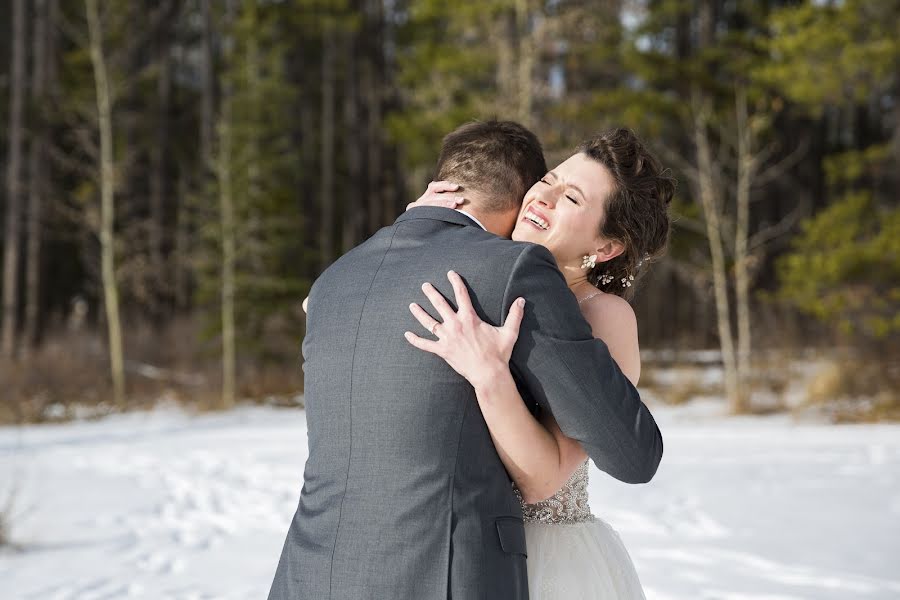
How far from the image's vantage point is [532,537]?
2.25 metres

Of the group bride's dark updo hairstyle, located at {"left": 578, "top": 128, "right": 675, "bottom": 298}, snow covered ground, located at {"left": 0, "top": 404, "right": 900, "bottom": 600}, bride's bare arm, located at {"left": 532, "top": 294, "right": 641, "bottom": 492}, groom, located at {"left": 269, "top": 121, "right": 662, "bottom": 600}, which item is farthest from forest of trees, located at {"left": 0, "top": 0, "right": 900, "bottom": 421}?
groom, located at {"left": 269, "top": 121, "right": 662, "bottom": 600}

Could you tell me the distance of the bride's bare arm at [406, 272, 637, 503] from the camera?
1.74 metres

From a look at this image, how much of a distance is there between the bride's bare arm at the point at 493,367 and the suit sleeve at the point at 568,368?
0.04 metres

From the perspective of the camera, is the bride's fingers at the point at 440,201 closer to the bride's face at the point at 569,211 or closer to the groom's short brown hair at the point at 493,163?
the groom's short brown hair at the point at 493,163

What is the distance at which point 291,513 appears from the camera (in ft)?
25.1

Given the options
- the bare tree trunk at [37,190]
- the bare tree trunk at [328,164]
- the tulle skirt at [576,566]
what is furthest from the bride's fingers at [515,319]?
the bare tree trunk at [328,164]

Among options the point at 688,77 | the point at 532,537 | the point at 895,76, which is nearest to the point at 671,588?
the point at 532,537

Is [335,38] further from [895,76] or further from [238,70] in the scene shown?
[895,76]

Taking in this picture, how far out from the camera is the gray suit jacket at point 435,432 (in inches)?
69.1

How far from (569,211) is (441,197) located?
316 mm

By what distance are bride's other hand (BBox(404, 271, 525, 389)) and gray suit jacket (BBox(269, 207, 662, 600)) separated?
0.09 ft

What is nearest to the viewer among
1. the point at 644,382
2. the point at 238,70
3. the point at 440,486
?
the point at 440,486

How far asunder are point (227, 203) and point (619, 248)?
53.5 ft

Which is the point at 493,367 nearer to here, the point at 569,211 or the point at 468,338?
the point at 468,338
